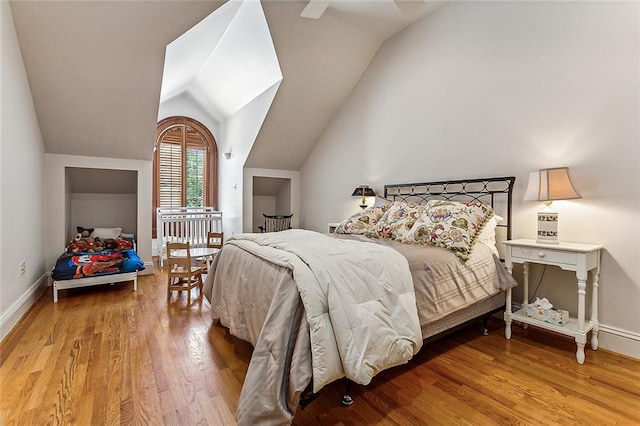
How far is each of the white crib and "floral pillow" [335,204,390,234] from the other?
107 inches

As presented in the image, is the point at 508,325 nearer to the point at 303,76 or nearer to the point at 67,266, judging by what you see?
the point at 303,76

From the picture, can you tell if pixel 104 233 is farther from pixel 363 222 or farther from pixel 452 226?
pixel 452 226

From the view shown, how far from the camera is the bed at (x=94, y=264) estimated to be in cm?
318

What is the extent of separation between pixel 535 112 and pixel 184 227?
16.3 feet

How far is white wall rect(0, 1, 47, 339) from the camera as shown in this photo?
2352mm

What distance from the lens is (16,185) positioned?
104 inches

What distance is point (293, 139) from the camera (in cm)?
501

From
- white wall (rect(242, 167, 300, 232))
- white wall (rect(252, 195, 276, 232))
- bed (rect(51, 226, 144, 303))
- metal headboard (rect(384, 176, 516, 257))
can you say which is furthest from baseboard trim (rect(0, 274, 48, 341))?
metal headboard (rect(384, 176, 516, 257))

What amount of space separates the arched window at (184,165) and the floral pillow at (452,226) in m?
4.98

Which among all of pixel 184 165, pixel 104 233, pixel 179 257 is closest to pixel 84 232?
pixel 104 233

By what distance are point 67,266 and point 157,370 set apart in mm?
2159

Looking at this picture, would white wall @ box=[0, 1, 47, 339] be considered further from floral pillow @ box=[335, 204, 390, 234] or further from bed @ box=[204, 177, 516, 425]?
floral pillow @ box=[335, 204, 390, 234]

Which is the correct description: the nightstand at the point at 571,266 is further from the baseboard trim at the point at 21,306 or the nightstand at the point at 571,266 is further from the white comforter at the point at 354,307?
the baseboard trim at the point at 21,306

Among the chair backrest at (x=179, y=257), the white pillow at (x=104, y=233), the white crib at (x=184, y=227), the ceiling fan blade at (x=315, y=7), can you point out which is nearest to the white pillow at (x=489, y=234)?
the ceiling fan blade at (x=315, y=7)
